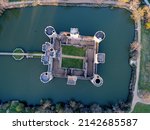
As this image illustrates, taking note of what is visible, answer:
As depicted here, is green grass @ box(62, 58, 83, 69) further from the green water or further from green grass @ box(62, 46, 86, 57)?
the green water

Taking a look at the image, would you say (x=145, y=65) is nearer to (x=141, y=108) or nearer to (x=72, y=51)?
(x=141, y=108)

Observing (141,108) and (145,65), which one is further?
(145,65)

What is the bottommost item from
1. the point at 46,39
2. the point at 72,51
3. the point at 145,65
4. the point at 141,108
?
the point at 141,108

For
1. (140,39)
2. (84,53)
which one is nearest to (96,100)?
(84,53)

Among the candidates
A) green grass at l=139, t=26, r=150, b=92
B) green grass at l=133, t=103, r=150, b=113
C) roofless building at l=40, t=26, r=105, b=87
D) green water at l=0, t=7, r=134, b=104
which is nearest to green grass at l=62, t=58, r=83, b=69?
roofless building at l=40, t=26, r=105, b=87

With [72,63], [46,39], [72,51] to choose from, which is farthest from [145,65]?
[46,39]

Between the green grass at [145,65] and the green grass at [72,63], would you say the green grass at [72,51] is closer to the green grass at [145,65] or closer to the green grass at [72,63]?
the green grass at [72,63]

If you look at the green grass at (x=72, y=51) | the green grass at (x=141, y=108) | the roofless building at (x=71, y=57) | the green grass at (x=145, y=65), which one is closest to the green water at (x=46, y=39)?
the roofless building at (x=71, y=57)
